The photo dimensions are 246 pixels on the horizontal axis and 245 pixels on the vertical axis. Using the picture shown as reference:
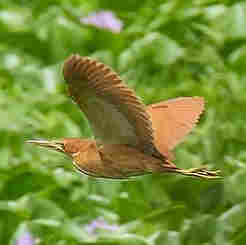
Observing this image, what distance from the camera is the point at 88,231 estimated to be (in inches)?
123

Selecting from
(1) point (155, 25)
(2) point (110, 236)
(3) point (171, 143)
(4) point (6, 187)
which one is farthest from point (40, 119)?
(3) point (171, 143)

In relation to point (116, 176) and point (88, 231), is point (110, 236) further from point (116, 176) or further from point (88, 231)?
point (116, 176)

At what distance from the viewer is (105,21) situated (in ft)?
14.6

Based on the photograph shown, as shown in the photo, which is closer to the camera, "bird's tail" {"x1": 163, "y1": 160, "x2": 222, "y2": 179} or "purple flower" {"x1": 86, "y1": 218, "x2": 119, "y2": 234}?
"bird's tail" {"x1": 163, "y1": 160, "x2": 222, "y2": 179}

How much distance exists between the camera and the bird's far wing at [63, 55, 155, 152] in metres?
2.04

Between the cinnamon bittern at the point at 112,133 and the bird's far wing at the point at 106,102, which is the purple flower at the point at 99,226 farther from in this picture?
the bird's far wing at the point at 106,102

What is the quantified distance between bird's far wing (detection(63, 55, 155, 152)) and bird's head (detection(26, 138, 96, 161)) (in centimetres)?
4

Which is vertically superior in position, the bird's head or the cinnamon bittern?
the cinnamon bittern

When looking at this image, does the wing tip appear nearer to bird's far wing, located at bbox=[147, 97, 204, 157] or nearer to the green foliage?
bird's far wing, located at bbox=[147, 97, 204, 157]

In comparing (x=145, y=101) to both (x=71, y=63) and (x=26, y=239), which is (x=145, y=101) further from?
(x=71, y=63)

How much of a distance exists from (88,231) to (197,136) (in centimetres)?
61

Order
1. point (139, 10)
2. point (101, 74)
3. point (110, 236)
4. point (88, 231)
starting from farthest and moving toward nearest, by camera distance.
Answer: point (139, 10), point (88, 231), point (110, 236), point (101, 74)

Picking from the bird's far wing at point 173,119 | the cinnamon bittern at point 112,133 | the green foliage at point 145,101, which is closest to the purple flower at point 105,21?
the green foliage at point 145,101

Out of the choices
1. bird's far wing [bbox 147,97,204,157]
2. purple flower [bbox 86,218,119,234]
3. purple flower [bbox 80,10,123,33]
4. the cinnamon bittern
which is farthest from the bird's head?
purple flower [bbox 80,10,123,33]
